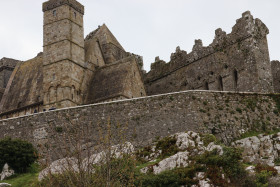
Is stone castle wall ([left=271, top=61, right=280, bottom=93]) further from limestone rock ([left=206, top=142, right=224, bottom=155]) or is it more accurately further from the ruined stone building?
limestone rock ([left=206, top=142, right=224, bottom=155])

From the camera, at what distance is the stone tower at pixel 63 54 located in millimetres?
45312

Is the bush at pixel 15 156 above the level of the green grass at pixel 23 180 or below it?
above

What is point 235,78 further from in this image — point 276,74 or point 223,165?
point 223,165

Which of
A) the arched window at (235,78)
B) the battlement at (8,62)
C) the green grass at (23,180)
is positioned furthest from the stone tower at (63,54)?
the battlement at (8,62)

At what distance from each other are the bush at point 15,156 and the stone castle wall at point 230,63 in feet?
60.2

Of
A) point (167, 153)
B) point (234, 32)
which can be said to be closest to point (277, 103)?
point (234, 32)

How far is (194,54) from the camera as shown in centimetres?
Answer: 4641

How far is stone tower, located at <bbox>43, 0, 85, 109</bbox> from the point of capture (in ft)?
→ 149

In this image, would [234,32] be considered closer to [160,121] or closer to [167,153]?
[160,121]

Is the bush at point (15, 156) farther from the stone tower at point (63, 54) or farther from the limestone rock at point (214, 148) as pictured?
the stone tower at point (63, 54)

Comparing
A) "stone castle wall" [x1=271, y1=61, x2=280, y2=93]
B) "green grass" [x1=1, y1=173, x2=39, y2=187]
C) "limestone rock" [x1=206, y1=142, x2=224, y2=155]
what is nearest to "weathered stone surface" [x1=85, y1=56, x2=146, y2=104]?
"stone castle wall" [x1=271, y1=61, x2=280, y2=93]

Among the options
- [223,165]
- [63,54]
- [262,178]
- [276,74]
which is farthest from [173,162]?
[276,74]

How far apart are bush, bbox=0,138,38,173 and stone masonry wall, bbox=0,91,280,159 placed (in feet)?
6.75

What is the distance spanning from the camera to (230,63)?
4269cm
